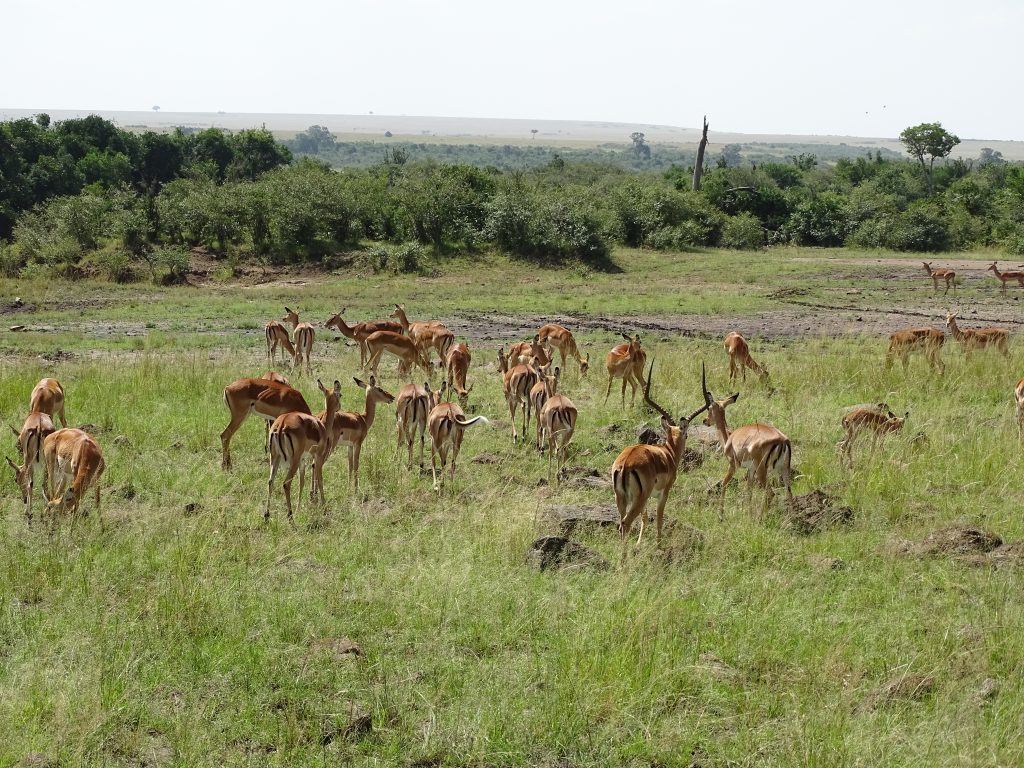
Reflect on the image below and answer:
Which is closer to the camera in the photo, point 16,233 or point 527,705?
point 527,705

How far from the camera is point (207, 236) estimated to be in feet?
98.6

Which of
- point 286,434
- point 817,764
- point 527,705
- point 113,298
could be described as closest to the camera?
point 817,764

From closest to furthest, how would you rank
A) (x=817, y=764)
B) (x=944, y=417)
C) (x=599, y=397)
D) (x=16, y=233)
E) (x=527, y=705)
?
(x=817, y=764) < (x=527, y=705) < (x=944, y=417) < (x=599, y=397) < (x=16, y=233)

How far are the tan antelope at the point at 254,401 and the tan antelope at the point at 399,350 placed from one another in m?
4.13

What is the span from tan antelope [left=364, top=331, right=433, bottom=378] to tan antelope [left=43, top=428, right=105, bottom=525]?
6453 mm

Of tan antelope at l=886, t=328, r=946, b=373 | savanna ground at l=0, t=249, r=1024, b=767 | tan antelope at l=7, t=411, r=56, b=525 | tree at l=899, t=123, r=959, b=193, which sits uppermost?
tree at l=899, t=123, r=959, b=193

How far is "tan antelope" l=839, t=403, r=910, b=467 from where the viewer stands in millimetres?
9375

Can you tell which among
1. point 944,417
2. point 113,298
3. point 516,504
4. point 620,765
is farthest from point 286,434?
point 113,298

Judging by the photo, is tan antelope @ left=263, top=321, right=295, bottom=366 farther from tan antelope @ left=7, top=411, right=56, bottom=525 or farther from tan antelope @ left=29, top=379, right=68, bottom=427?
tan antelope @ left=7, top=411, right=56, bottom=525

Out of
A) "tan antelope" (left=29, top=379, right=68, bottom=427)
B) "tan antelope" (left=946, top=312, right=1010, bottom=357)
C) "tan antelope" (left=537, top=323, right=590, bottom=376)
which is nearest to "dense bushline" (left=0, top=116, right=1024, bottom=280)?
"tan antelope" (left=537, top=323, right=590, bottom=376)

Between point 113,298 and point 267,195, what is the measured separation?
7344 millimetres

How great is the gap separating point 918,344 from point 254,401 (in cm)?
883

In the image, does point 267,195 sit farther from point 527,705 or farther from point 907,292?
point 527,705

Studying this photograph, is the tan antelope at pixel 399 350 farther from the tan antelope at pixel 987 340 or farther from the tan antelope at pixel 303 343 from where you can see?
the tan antelope at pixel 987 340
